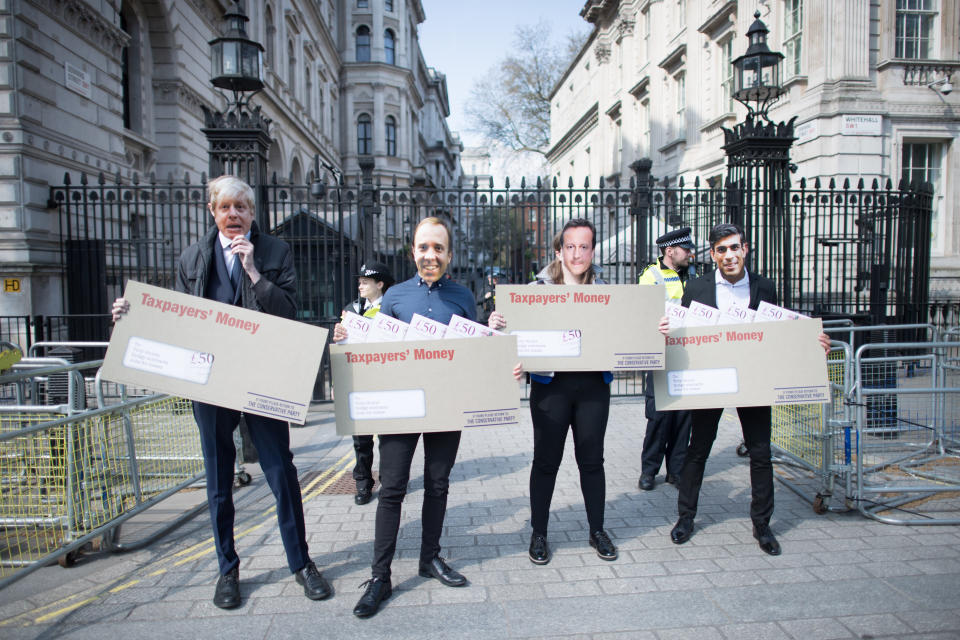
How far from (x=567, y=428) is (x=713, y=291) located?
1373 millimetres

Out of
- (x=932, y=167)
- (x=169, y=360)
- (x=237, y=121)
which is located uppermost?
(x=932, y=167)

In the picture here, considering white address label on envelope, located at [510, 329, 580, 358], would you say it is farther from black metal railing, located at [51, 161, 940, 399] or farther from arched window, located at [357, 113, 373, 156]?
arched window, located at [357, 113, 373, 156]

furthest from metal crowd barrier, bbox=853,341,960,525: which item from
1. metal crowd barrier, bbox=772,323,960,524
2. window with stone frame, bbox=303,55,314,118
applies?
window with stone frame, bbox=303,55,314,118

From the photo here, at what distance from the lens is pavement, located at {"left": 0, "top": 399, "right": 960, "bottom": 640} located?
9.65ft

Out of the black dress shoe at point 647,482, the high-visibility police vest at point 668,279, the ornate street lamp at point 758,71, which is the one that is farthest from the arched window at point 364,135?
Answer: the black dress shoe at point 647,482

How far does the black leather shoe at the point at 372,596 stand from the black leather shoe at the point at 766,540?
2393 mm

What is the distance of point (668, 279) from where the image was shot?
4.99 meters

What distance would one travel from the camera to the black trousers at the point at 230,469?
3.18m

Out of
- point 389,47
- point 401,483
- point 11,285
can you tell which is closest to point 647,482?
point 401,483

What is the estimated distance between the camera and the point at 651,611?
3076mm

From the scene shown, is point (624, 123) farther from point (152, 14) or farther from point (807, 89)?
point (152, 14)

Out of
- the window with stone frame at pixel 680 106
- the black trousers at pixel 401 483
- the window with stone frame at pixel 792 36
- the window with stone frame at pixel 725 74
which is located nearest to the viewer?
the black trousers at pixel 401 483

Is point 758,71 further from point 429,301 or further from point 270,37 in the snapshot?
point 270,37

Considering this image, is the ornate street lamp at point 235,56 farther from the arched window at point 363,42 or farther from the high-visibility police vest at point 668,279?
the arched window at point 363,42
